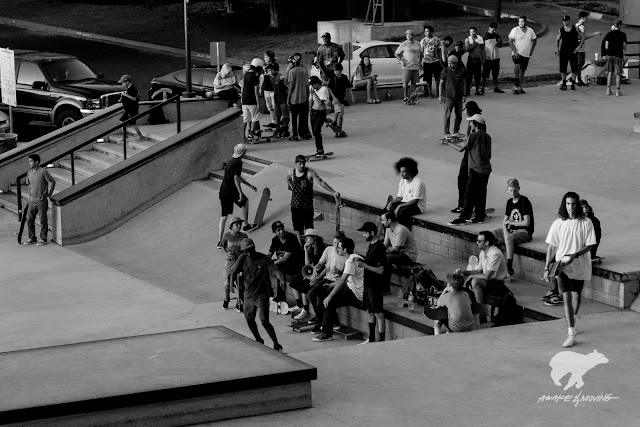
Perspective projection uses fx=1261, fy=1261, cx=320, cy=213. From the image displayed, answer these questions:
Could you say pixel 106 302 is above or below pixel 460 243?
below

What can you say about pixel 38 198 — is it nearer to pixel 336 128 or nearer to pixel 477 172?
pixel 336 128

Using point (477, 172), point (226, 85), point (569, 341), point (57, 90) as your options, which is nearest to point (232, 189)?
point (477, 172)

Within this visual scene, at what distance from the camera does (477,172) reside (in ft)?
56.6

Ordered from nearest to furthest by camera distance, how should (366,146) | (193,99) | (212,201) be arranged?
(212,201), (366,146), (193,99)

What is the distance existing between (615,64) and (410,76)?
462 cm

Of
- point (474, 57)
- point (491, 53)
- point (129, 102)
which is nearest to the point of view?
point (129, 102)

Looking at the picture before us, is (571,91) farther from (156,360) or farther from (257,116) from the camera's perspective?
(156,360)

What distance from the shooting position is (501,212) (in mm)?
18172

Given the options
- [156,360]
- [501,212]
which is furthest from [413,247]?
[156,360]

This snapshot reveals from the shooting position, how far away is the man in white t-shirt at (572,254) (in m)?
13.4

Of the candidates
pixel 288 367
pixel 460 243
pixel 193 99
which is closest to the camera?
pixel 288 367

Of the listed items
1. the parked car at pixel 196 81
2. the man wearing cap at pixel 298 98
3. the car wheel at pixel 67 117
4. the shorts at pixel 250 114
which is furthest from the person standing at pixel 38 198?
the parked car at pixel 196 81

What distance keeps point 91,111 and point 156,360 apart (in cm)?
1662

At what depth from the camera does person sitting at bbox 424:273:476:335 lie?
14.0m
